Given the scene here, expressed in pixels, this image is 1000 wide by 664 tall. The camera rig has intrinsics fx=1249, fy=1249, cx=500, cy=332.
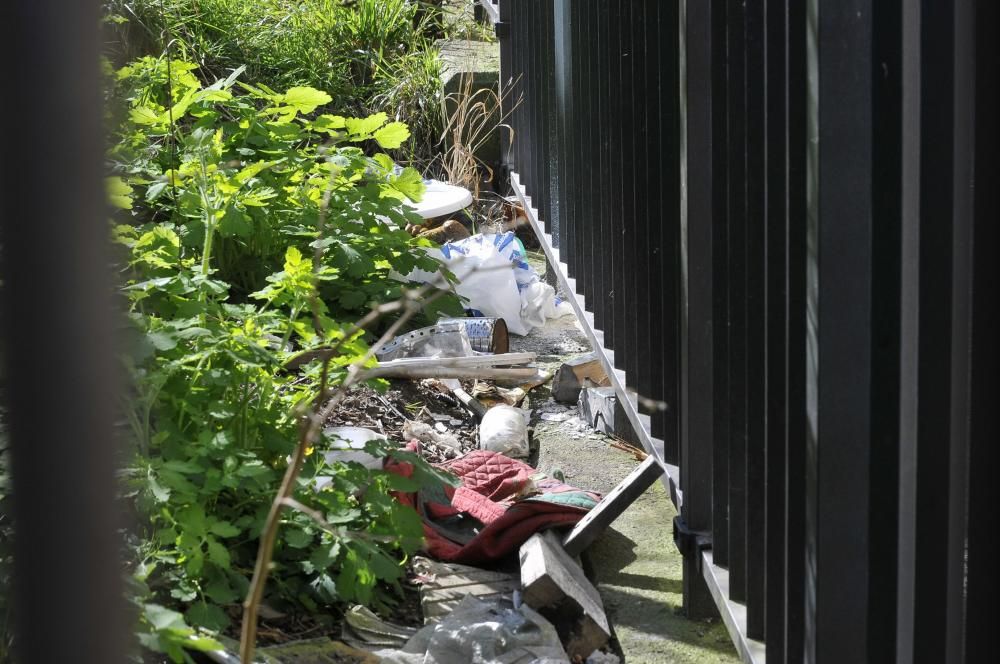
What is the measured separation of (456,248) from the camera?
579 cm

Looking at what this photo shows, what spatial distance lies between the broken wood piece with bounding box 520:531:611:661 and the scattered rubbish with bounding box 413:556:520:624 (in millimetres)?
107

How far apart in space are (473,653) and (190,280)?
115cm

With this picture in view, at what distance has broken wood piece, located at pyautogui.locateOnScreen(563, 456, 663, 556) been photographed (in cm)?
350

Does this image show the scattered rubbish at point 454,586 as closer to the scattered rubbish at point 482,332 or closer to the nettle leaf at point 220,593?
the nettle leaf at point 220,593

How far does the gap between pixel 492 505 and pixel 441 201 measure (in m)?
2.76

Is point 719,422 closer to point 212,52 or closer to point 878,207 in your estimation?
point 878,207

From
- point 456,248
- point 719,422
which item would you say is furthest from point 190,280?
point 456,248

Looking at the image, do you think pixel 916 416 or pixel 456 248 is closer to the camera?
pixel 916 416

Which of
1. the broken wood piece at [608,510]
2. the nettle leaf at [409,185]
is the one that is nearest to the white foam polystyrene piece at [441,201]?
the nettle leaf at [409,185]

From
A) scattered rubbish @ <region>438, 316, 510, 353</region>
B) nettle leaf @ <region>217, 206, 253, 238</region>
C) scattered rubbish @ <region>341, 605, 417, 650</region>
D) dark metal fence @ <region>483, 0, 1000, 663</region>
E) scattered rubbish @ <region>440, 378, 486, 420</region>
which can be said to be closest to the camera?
dark metal fence @ <region>483, 0, 1000, 663</region>

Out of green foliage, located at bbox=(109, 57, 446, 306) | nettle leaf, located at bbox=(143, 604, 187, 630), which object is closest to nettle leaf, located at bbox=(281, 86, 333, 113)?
green foliage, located at bbox=(109, 57, 446, 306)

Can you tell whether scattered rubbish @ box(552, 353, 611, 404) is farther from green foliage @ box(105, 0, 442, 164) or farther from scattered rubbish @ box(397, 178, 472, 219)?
green foliage @ box(105, 0, 442, 164)

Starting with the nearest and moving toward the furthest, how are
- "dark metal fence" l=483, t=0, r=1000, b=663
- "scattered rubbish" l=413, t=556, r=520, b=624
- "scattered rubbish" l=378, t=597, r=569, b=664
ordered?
"dark metal fence" l=483, t=0, r=1000, b=663 → "scattered rubbish" l=378, t=597, r=569, b=664 → "scattered rubbish" l=413, t=556, r=520, b=624

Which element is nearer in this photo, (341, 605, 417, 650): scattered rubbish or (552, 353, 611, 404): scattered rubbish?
(341, 605, 417, 650): scattered rubbish
